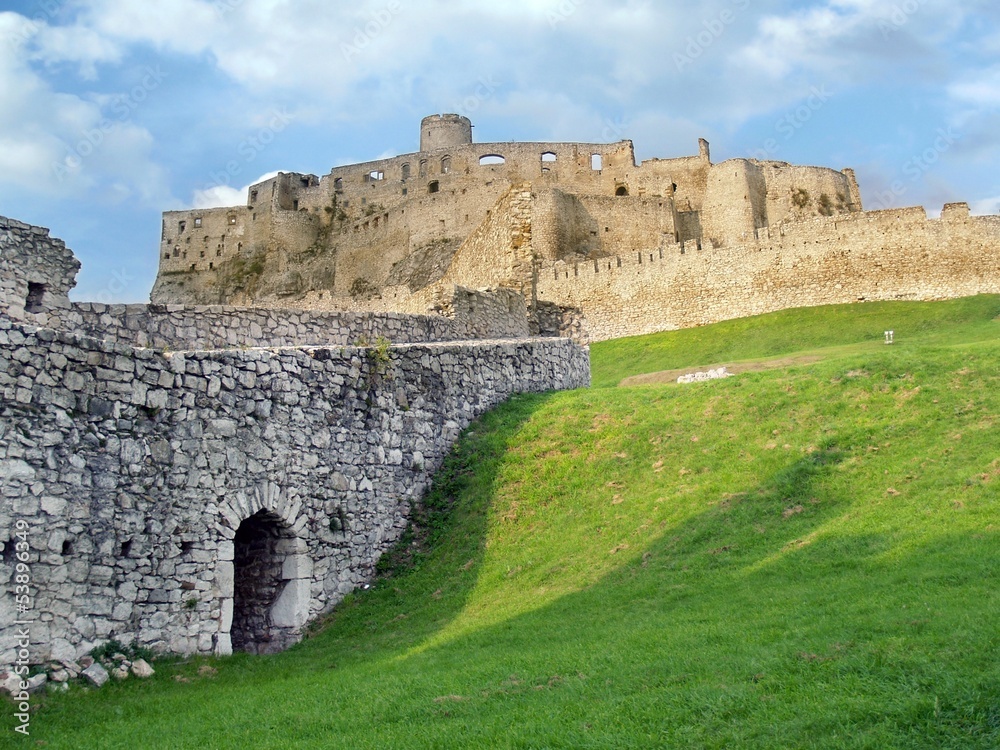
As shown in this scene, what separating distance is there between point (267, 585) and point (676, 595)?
17.7 ft

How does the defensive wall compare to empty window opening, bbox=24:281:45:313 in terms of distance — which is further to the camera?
empty window opening, bbox=24:281:45:313

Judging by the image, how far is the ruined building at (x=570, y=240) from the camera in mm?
38781

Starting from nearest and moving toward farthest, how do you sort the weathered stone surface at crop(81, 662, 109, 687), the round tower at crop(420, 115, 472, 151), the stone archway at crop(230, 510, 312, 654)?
1. the weathered stone surface at crop(81, 662, 109, 687)
2. the stone archway at crop(230, 510, 312, 654)
3. the round tower at crop(420, 115, 472, 151)

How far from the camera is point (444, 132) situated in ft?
280

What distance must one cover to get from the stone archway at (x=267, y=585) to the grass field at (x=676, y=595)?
478mm

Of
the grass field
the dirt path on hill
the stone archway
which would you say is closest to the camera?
the grass field

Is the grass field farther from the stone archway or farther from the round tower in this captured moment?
the round tower

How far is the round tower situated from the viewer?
85250 millimetres

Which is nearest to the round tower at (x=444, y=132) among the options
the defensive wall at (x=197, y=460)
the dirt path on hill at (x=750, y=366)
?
the dirt path on hill at (x=750, y=366)

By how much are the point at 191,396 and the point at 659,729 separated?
6981 millimetres

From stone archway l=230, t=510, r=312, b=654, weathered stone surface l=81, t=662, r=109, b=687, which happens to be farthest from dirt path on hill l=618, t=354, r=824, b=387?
weathered stone surface l=81, t=662, r=109, b=687

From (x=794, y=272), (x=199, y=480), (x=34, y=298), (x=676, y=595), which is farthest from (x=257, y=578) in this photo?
(x=794, y=272)

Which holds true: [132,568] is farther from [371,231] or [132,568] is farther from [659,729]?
[371,231]

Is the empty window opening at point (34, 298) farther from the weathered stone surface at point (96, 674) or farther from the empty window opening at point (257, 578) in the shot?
the weathered stone surface at point (96, 674)
